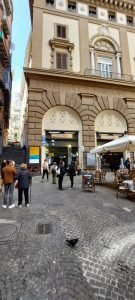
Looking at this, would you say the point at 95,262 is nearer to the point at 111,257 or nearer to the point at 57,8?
the point at 111,257

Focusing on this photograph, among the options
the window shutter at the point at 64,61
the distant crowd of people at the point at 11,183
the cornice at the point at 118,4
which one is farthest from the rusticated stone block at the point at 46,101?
the cornice at the point at 118,4

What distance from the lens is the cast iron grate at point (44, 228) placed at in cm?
451

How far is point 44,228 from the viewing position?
15.4ft

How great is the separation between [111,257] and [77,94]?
17669 millimetres

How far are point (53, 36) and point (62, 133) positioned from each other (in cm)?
1121

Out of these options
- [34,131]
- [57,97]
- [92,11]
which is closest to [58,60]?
[57,97]

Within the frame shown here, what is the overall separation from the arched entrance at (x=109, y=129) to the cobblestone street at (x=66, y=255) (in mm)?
14042

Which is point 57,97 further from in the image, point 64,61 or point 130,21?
point 130,21

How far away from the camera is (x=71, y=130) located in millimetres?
18812

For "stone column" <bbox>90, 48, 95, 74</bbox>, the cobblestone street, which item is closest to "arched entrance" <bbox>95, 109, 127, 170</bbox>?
"stone column" <bbox>90, 48, 95, 74</bbox>

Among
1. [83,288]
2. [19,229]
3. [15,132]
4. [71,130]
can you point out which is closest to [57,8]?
[71,130]

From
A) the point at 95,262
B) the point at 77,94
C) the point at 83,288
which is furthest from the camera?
the point at 77,94

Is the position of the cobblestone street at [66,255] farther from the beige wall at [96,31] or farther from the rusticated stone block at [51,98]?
the beige wall at [96,31]

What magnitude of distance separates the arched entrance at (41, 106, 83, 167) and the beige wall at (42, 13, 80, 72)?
17.5 ft
